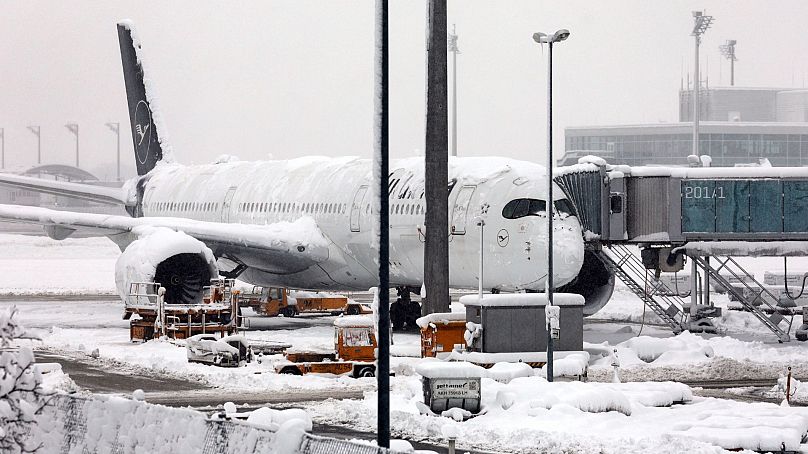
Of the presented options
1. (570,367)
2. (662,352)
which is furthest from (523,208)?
(570,367)

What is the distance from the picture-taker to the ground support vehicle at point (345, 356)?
26125 mm

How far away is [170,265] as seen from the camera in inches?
1326

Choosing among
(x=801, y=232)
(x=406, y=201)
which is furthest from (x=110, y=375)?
(x=801, y=232)

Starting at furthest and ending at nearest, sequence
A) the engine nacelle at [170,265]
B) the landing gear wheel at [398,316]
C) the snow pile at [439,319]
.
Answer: the landing gear wheel at [398,316] < the engine nacelle at [170,265] < the snow pile at [439,319]

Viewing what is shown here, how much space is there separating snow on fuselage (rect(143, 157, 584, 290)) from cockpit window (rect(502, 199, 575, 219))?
5 centimetres

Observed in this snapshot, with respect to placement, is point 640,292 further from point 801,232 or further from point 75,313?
point 75,313

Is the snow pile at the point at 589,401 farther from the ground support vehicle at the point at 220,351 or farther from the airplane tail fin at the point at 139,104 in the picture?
the airplane tail fin at the point at 139,104

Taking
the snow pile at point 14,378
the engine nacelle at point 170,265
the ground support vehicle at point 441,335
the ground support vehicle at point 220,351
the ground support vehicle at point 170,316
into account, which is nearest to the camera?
the snow pile at point 14,378

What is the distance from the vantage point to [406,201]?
32656mm

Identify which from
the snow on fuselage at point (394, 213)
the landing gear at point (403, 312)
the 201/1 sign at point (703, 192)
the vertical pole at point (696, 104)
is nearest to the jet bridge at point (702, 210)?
the 201/1 sign at point (703, 192)

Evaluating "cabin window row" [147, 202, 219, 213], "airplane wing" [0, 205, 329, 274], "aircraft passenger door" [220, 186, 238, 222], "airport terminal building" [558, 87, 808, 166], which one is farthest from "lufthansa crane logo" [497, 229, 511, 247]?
"airport terminal building" [558, 87, 808, 166]

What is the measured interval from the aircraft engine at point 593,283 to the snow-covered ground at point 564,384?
987mm

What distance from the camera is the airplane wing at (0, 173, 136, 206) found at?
43156mm

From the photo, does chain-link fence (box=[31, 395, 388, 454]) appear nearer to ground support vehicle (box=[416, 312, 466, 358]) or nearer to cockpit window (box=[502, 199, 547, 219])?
ground support vehicle (box=[416, 312, 466, 358])
